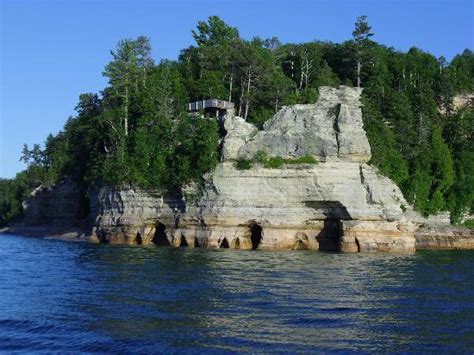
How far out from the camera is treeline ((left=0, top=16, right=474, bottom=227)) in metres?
49.0

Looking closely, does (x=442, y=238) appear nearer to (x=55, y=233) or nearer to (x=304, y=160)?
(x=304, y=160)

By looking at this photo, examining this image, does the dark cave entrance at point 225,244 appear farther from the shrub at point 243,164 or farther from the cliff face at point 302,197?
the shrub at point 243,164

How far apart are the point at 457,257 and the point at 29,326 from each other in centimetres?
3316

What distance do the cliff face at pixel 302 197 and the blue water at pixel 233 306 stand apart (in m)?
9.86

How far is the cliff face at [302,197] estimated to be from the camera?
137 feet

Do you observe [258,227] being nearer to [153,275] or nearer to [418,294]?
[153,275]

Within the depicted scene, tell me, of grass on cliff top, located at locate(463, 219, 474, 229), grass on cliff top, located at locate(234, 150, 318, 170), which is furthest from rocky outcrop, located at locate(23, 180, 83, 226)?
grass on cliff top, located at locate(463, 219, 474, 229)

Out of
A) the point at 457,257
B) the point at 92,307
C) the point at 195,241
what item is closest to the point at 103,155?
the point at 195,241

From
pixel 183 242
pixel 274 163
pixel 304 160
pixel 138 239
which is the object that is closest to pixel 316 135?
pixel 304 160

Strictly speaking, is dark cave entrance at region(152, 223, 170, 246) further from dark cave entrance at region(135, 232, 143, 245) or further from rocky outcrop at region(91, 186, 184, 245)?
dark cave entrance at region(135, 232, 143, 245)

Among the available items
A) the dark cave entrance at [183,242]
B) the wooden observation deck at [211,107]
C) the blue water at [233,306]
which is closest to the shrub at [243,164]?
the dark cave entrance at [183,242]

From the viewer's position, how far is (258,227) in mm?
44562

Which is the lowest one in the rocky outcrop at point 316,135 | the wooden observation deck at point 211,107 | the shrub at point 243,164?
the shrub at point 243,164

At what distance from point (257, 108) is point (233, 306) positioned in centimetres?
3956
